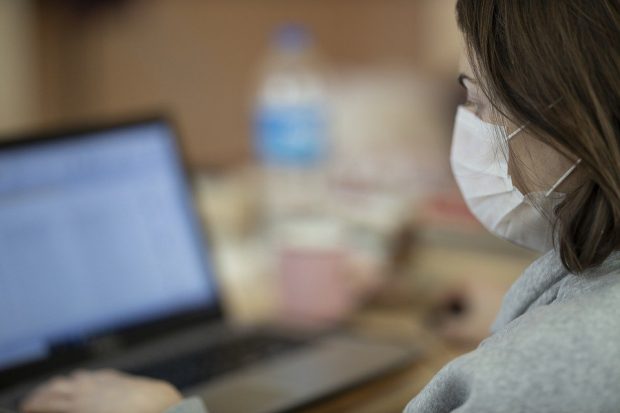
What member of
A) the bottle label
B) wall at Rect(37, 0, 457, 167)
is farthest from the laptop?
wall at Rect(37, 0, 457, 167)

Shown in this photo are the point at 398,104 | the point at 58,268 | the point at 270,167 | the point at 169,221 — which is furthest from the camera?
the point at 398,104

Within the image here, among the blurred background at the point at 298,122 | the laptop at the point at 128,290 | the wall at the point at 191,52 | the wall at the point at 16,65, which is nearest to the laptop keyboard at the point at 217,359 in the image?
the laptop at the point at 128,290

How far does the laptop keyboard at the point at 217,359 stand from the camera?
1104mm

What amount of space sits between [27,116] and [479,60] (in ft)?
6.20

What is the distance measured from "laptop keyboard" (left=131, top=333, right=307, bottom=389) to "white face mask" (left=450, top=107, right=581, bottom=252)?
0.40 m

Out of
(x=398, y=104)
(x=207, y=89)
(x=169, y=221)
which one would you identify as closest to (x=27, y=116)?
(x=207, y=89)

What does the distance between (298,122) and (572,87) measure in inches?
58.0

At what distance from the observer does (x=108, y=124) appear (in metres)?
1.21

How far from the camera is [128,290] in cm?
121

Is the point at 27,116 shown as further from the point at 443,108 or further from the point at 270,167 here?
the point at 443,108

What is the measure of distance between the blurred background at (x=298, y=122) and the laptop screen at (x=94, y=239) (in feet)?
0.34

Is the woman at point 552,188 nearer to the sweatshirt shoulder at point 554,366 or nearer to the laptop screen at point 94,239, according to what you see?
the sweatshirt shoulder at point 554,366

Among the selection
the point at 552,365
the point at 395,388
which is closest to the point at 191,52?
the point at 395,388

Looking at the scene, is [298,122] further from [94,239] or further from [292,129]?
[94,239]
